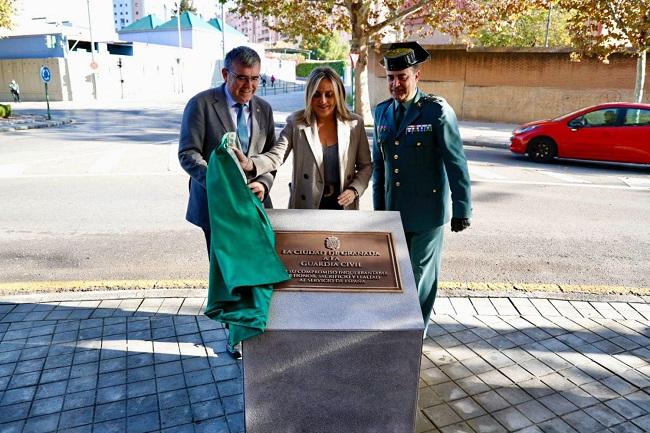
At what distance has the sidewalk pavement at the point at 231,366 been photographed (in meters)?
3.13

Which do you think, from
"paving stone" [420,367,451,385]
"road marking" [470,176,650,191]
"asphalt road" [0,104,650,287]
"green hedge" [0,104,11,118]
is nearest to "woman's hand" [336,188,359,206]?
"paving stone" [420,367,451,385]

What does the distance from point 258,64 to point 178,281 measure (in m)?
2.61

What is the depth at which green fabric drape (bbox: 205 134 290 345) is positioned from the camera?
259cm

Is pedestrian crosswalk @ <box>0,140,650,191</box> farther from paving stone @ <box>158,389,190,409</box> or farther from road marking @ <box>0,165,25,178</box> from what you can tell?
paving stone @ <box>158,389,190,409</box>

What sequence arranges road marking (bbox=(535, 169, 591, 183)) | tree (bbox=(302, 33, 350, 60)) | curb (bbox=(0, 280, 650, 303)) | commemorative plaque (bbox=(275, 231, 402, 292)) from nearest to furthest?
commemorative plaque (bbox=(275, 231, 402, 292)) → curb (bbox=(0, 280, 650, 303)) → road marking (bbox=(535, 169, 591, 183)) → tree (bbox=(302, 33, 350, 60))

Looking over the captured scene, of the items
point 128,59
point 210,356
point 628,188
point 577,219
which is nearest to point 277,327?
point 210,356

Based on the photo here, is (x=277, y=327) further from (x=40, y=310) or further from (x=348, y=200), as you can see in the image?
(x=40, y=310)

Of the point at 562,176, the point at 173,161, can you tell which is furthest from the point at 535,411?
the point at 173,161

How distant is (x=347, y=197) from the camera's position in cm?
346

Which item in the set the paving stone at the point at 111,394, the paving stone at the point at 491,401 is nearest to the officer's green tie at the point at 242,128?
the paving stone at the point at 111,394

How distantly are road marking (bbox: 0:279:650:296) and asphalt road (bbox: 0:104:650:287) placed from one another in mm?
210

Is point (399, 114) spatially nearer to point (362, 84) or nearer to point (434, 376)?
point (434, 376)

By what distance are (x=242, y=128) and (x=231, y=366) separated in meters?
1.58

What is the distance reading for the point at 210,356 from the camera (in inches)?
150
